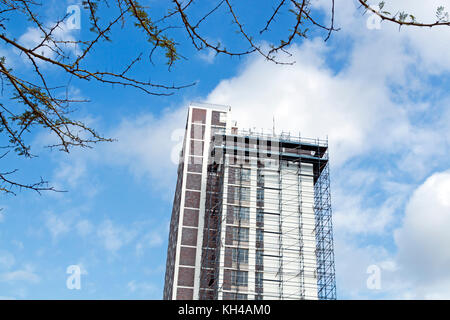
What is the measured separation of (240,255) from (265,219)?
9.37 ft

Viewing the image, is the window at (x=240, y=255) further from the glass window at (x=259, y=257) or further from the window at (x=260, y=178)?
the window at (x=260, y=178)

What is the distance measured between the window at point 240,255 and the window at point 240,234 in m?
0.66

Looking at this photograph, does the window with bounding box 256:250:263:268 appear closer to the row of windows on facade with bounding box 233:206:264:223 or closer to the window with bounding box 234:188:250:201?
the row of windows on facade with bounding box 233:206:264:223

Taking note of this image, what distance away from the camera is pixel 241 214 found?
2978 cm

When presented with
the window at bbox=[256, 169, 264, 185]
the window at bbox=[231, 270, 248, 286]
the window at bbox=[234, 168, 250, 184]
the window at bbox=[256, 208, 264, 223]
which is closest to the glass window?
the window at bbox=[231, 270, 248, 286]

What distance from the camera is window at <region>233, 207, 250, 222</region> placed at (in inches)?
1166

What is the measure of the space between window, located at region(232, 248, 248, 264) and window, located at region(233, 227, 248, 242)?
2.18 ft

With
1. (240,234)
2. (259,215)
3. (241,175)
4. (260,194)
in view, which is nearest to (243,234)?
(240,234)

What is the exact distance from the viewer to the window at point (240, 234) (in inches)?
1138

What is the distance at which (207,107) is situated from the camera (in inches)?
→ 1369

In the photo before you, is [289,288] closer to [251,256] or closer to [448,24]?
[251,256]
